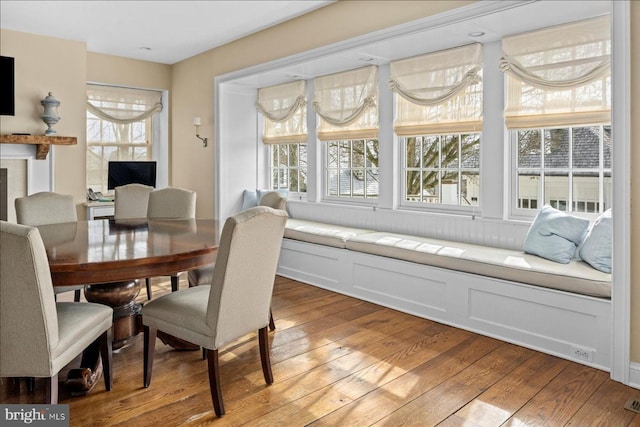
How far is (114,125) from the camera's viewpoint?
6395 mm

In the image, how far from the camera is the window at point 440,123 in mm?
4004

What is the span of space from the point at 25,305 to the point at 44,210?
1938 millimetres

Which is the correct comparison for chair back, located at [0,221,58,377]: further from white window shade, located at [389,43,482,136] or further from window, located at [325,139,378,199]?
window, located at [325,139,378,199]

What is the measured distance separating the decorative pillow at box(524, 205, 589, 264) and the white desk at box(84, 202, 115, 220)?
481 centimetres

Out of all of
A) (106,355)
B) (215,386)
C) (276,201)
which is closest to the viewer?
(215,386)

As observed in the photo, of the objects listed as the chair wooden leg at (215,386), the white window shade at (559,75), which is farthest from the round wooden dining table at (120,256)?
the white window shade at (559,75)

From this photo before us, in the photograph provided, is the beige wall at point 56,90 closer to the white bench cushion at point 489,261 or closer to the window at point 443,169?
the white bench cushion at point 489,261

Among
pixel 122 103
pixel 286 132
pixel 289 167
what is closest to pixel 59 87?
pixel 122 103

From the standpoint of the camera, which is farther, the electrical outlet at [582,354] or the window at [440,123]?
the window at [440,123]

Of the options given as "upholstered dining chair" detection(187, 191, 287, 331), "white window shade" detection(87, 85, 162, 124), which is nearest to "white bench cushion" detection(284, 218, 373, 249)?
"upholstered dining chair" detection(187, 191, 287, 331)

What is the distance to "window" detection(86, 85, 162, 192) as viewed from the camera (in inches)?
244

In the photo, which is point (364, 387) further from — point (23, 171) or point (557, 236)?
point (23, 171)

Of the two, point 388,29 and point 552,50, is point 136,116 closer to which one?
point 388,29

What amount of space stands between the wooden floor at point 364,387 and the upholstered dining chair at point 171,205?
124 cm
